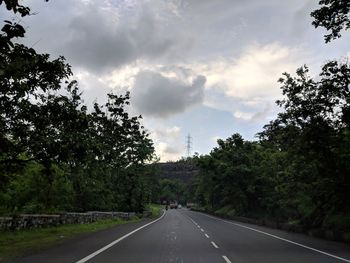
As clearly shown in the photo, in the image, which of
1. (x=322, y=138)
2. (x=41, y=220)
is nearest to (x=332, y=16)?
(x=322, y=138)

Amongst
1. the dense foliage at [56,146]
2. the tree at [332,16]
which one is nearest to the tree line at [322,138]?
the tree at [332,16]

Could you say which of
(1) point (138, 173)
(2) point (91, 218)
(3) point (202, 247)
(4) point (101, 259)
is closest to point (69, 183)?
(2) point (91, 218)

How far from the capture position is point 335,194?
27.2m

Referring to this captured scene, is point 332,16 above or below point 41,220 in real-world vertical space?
above

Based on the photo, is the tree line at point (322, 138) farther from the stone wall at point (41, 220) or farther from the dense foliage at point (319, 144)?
the stone wall at point (41, 220)

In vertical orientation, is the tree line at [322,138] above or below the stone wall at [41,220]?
above

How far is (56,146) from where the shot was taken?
1886 centimetres

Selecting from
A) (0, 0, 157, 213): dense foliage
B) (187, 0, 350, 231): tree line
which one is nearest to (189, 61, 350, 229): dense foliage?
(187, 0, 350, 231): tree line

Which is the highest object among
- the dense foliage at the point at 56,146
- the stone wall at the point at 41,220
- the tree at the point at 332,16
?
the tree at the point at 332,16

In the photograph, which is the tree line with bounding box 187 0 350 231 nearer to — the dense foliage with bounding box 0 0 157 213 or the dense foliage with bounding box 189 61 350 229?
the dense foliage with bounding box 189 61 350 229

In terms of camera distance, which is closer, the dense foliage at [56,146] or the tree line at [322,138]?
the dense foliage at [56,146]

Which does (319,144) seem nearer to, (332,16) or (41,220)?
(332,16)

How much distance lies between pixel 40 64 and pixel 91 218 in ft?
79.5

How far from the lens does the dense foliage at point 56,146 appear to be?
15.3 metres
